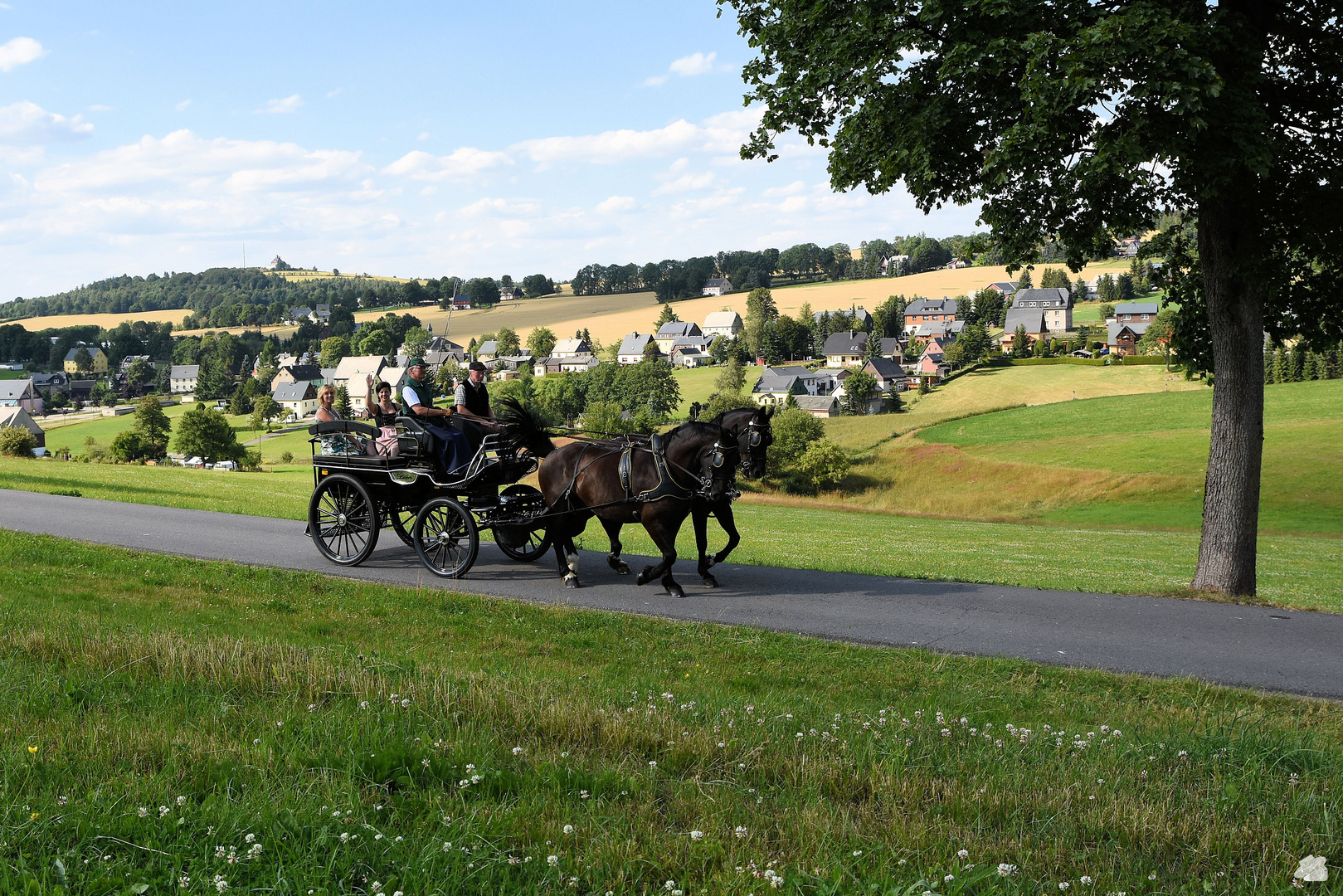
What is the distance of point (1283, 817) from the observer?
4121 millimetres

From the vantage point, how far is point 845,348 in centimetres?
13925

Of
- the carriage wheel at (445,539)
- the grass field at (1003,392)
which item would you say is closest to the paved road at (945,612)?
the carriage wheel at (445,539)

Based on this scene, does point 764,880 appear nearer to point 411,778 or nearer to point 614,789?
point 614,789

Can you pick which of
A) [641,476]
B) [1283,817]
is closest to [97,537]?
[641,476]

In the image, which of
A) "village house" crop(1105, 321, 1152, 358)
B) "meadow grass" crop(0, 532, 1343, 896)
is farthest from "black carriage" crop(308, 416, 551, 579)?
"village house" crop(1105, 321, 1152, 358)

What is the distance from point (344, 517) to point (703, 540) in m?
5.29

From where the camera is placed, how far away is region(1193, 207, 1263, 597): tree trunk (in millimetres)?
12367

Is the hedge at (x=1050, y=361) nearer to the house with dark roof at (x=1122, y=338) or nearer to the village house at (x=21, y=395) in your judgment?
the house with dark roof at (x=1122, y=338)

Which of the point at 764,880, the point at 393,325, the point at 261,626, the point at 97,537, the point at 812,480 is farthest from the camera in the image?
the point at 393,325

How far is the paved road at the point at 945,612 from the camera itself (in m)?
8.98

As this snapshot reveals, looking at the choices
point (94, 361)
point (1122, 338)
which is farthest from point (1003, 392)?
point (94, 361)

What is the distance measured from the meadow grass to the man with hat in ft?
17.7

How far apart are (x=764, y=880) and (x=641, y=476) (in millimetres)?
8420

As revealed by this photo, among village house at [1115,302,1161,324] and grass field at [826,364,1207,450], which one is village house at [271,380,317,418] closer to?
grass field at [826,364,1207,450]
